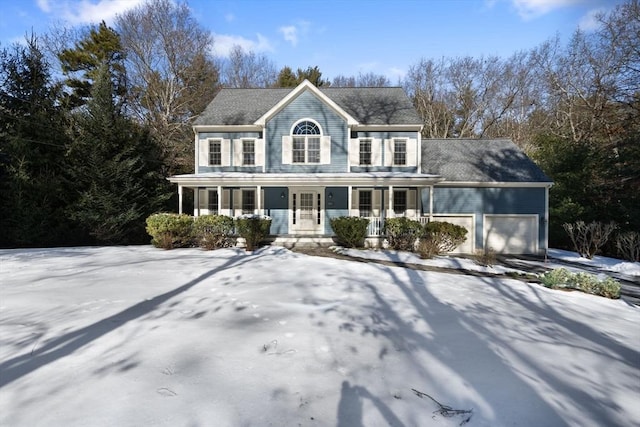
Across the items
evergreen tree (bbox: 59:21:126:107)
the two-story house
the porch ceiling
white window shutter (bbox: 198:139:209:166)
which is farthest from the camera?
evergreen tree (bbox: 59:21:126:107)

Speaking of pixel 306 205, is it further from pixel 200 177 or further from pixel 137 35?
pixel 137 35

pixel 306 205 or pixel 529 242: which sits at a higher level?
pixel 306 205

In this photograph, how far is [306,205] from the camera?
15.8 metres

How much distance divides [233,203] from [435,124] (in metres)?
22.3

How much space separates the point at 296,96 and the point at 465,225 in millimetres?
10030

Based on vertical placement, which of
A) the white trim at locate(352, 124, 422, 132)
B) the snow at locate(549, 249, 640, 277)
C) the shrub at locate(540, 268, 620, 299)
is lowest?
the snow at locate(549, 249, 640, 277)

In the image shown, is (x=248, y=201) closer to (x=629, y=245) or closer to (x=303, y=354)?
(x=303, y=354)

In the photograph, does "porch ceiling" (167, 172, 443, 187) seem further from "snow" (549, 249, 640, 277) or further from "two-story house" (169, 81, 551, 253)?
"snow" (549, 249, 640, 277)

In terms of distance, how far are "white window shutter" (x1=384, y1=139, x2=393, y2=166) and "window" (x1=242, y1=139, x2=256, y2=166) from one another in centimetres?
634

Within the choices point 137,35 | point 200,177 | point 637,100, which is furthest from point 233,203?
point 637,100

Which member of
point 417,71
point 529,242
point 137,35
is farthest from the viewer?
point 417,71

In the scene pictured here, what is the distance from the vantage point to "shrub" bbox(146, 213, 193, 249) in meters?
12.3

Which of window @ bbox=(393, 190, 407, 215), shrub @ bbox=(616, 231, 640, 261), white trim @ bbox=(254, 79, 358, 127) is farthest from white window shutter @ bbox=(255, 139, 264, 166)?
shrub @ bbox=(616, 231, 640, 261)

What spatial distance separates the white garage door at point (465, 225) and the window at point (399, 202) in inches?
59.9
